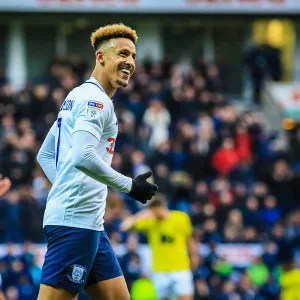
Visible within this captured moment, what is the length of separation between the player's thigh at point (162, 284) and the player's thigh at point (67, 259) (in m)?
6.93

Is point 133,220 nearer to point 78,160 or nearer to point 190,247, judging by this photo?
point 190,247

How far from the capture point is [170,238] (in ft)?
41.3

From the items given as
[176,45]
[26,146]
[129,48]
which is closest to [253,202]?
[26,146]

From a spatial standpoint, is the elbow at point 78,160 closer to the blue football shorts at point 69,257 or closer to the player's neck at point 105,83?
the blue football shorts at point 69,257

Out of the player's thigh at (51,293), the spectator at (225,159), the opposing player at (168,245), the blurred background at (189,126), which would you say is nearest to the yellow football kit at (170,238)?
the opposing player at (168,245)

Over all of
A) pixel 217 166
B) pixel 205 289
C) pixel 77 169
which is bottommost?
pixel 205 289

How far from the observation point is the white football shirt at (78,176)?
5.82 metres

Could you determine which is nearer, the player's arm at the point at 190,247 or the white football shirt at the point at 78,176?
the white football shirt at the point at 78,176

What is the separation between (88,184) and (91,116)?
19.1 inches

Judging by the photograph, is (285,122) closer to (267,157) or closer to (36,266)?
(267,157)

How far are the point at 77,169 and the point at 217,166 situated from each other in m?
12.8

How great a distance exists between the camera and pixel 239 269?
15805 millimetres

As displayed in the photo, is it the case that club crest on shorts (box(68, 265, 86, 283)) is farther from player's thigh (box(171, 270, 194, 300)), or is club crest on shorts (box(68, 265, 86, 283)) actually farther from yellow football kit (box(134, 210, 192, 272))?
player's thigh (box(171, 270, 194, 300))

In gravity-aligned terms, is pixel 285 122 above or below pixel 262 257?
above
